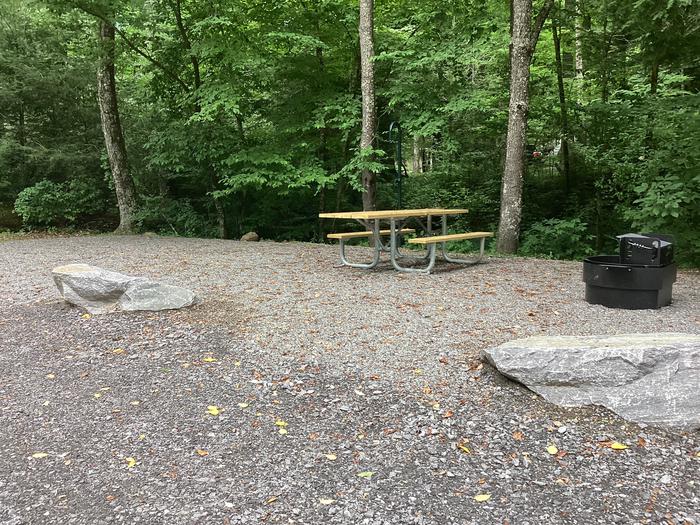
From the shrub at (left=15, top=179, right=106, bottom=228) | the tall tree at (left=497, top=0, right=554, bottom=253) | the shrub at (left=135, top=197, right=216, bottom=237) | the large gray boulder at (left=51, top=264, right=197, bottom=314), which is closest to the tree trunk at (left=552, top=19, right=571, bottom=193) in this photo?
the tall tree at (left=497, top=0, right=554, bottom=253)

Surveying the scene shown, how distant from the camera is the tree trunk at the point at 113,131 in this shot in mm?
11217

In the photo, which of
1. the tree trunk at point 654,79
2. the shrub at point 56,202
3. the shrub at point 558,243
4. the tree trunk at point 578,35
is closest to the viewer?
the shrub at point 558,243

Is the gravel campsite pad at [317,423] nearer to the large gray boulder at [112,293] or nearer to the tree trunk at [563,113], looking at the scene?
the large gray boulder at [112,293]

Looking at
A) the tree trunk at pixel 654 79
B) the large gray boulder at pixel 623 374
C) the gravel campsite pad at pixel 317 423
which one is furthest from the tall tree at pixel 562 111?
the large gray boulder at pixel 623 374

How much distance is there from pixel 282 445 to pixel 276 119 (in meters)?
9.38

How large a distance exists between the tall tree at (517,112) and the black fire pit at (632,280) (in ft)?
12.7

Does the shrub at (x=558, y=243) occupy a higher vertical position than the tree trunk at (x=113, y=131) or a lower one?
lower

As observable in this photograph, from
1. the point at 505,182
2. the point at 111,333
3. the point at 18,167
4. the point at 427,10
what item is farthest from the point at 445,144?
the point at 18,167

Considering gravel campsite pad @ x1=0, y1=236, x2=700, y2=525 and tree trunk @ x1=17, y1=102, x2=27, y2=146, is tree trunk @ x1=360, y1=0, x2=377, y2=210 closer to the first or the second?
gravel campsite pad @ x1=0, y1=236, x2=700, y2=525

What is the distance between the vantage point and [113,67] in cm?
1156

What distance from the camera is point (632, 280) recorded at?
183 inches

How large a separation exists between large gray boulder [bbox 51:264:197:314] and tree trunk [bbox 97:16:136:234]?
26.0 ft

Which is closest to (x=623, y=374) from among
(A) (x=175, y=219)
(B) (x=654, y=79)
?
(B) (x=654, y=79)

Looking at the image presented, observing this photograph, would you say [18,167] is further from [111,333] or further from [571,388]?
[571,388]
